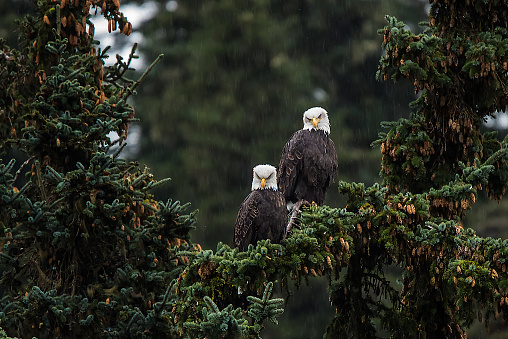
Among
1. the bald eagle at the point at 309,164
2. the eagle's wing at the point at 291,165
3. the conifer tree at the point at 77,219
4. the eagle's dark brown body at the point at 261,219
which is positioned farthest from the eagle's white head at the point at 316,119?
the conifer tree at the point at 77,219

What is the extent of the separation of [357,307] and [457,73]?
2.02 metres

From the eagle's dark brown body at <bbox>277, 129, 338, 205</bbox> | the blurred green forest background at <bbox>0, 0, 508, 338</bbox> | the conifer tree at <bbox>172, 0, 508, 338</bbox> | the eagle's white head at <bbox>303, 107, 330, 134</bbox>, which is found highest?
the blurred green forest background at <bbox>0, 0, 508, 338</bbox>

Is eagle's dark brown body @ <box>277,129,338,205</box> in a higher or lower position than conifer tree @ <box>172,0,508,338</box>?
higher

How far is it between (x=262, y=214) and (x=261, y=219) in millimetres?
44

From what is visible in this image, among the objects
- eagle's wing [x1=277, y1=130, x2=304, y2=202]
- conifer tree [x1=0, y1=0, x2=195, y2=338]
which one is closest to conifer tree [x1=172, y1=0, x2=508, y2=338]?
conifer tree [x1=0, y1=0, x2=195, y2=338]

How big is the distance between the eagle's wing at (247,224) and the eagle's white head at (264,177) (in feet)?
0.33

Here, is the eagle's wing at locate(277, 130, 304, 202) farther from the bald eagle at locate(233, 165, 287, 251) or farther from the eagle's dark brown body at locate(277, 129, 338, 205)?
the bald eagle at locate(233, 165, 287, 251)

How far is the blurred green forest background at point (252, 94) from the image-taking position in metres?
15.9

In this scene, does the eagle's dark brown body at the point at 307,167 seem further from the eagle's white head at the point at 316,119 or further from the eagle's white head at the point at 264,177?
the eagle's white head at the point at 264,177

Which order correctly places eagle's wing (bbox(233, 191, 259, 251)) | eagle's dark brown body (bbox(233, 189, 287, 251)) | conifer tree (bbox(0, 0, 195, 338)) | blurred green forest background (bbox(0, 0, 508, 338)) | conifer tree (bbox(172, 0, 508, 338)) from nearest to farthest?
1. conifer tree (bbox(172, 0, 508, 338))
2. conifer tree (bbox(0, 0, 195, 338))
3. eagle's dark brown body (bbox(233, 189, 287, 251))
4. eagle's wing (bbox(233, 191, 259, 251))
5. blurred green forest background (bbox(0, 0, 508, 338))

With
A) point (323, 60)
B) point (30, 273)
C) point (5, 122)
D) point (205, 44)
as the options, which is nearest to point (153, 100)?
point (205, 44)

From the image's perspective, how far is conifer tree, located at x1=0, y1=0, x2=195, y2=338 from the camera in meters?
6.73

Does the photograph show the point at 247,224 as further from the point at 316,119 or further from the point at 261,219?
the point at 316,119

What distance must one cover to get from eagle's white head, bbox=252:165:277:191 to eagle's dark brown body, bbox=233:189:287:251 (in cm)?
6
